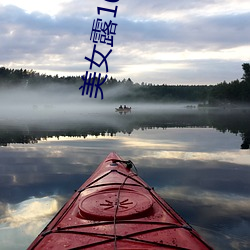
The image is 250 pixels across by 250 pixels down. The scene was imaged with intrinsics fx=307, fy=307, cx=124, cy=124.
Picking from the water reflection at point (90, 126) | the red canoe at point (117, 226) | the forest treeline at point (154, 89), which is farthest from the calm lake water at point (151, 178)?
the forest treeline at point (154, 89)

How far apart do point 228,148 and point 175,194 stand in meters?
8.97

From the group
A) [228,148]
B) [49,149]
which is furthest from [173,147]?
[49,149]

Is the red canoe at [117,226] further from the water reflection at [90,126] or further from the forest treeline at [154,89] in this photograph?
the forest treeline at [154,89]

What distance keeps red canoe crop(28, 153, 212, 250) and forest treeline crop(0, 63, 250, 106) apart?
97.5 meters

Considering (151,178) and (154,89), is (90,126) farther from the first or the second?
(154,89)

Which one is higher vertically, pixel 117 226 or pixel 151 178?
pixel 117 226

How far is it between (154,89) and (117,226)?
174048 millimetres

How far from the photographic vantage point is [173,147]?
17328 mm

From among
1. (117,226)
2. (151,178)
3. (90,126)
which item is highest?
(117,226)

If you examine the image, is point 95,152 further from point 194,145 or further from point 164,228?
point 164,228

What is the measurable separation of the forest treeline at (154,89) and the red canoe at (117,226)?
97.5 metres

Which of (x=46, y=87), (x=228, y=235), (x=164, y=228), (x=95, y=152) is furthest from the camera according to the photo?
(x=46, y=87)

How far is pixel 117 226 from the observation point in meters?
4.55

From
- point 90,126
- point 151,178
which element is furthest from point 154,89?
point 151,178
